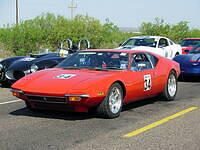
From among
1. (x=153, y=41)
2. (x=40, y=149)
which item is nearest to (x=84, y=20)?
(x=153, y=41)

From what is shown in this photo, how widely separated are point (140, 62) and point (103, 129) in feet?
7.71

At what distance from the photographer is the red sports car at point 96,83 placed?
668cm

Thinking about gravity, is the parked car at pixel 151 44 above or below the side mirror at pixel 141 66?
above

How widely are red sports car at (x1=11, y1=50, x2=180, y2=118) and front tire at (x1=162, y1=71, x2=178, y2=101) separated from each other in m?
0.17

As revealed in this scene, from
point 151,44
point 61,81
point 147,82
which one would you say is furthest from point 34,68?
point 151,44

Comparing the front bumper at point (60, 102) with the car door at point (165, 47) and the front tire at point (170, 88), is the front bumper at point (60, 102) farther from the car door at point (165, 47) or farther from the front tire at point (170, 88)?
the car door at point (165, 47)

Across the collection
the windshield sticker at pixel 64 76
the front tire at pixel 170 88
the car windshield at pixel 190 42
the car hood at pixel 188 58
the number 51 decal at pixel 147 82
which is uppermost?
the car windshield at pixel 190 42

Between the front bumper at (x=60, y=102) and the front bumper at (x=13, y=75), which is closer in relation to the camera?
the front bumper at (x=60, y=102)

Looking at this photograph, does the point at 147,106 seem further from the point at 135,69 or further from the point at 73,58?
the point at 73,58

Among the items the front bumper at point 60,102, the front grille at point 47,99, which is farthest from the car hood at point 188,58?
the front grille at point 47,99

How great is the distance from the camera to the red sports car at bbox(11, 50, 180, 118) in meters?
6.68

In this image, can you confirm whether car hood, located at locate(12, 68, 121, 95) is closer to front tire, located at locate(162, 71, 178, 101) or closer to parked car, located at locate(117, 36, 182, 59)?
front tire, located at locate(162, 71, 178, 101)

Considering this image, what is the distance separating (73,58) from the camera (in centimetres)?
827

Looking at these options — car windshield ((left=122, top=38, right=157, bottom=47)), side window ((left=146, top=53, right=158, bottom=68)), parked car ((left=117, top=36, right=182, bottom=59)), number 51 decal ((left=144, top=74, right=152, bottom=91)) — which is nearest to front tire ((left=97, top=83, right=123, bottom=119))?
number 51 decal ((left=144, top=74, right=152, bottom=91))
